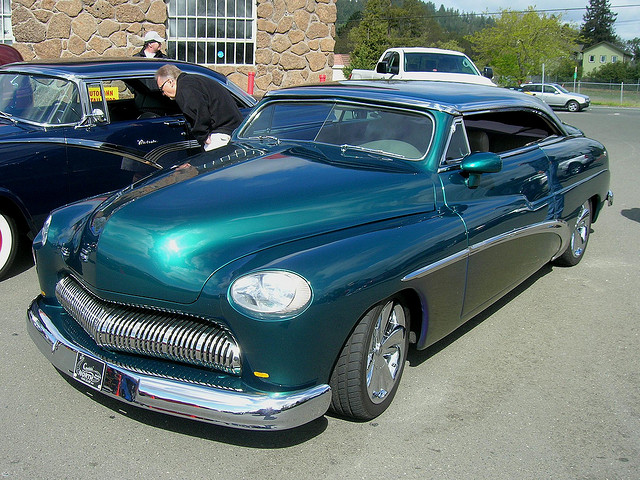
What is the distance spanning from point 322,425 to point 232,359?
29.6 inches

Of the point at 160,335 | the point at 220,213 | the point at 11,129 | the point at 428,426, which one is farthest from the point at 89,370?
the point at 11,129

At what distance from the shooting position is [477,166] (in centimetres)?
405

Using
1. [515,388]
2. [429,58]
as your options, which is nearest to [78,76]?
[515,388]

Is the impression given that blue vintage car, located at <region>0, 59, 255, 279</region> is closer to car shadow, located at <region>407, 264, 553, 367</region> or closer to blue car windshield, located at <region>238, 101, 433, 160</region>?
blue car windshield, located at <region>238, 101, 433, 160</region>

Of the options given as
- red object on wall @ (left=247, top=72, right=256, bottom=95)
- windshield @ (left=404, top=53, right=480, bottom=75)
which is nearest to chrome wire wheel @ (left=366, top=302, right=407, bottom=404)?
red object on wall @ (left=247, top=72, right=256, bottom=95)

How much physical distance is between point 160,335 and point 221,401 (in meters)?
0.43

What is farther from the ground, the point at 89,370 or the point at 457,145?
the point at 457,145

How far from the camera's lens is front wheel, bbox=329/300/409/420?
3166 mm

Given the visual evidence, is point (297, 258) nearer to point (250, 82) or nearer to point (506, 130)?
point (506, 130)

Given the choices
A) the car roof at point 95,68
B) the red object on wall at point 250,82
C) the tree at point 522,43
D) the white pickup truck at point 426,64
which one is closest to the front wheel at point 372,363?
the car roof at point 95,68

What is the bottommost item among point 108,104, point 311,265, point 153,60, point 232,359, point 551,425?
point 551,425

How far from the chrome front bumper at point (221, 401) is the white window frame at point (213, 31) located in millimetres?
11529

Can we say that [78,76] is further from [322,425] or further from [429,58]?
[429,58]

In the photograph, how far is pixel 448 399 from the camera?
3766mm
